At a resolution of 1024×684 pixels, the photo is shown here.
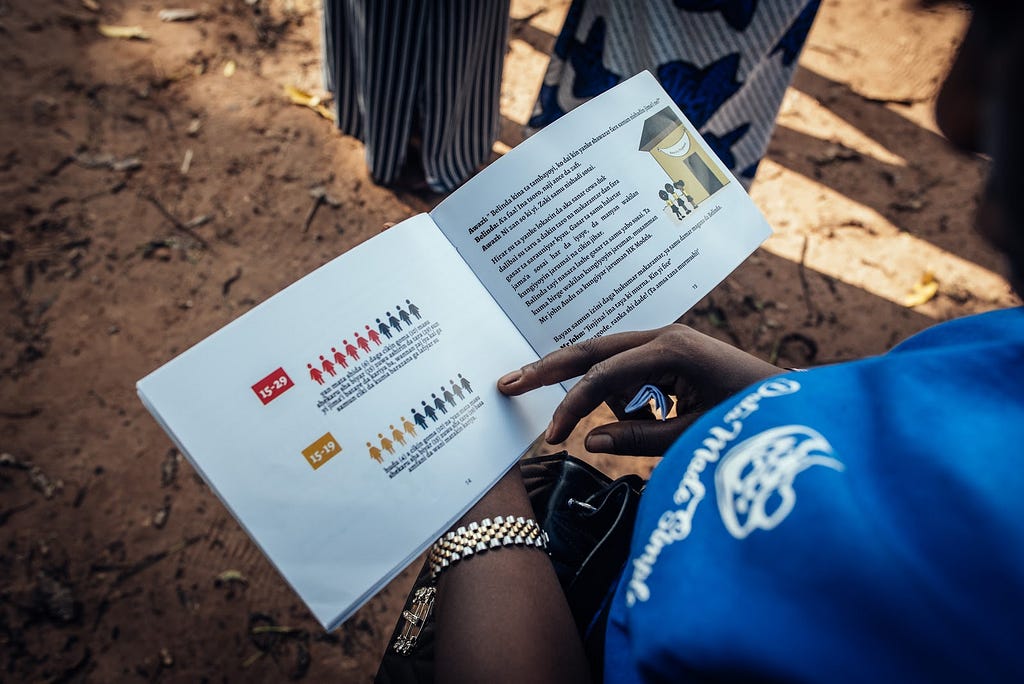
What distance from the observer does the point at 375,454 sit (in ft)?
2.72

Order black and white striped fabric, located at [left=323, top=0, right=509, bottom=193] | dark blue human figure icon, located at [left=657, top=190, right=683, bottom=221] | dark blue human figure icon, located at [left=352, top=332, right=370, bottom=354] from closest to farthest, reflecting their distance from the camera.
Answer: dark blue human figure icon, located at [left=352, top=332, right=370, bottom=354]
dark blue human figure icon, located at [left=657, top=190, right=683, bottom=221]
black and white striped fabric, located at [left=323, top=0, right=509, bottom=193]

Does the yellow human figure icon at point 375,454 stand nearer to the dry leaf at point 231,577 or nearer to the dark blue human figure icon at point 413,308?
the dark blue human figure icon at point 413,308

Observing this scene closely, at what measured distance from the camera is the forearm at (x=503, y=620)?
0.76m

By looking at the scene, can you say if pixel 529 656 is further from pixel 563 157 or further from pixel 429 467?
pixel 563 157

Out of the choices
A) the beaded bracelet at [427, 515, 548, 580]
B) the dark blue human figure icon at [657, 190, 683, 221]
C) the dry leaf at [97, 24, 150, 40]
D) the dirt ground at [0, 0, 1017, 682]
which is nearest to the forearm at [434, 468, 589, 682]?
the beaded bracelet at [427, 515, 548, 580]

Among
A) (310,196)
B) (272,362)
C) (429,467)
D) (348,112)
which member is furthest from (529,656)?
(348,112)

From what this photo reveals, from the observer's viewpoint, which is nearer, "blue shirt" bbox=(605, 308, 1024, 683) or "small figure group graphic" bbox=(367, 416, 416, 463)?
"blue shirt" bbox=(605, 308, 1024, 683)

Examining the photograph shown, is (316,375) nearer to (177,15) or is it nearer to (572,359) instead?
(572,359)

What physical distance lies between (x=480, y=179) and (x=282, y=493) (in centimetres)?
54

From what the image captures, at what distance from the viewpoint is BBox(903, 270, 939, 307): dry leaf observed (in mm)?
2240

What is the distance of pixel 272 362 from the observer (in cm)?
82

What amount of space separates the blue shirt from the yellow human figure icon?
37 centimetres

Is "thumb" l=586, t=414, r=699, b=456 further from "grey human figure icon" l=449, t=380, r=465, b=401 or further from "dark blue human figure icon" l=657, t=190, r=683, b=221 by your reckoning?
"dark blue human figure icon" l=657, t=190, r=683, b=221

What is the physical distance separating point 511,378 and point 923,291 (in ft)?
6.71
